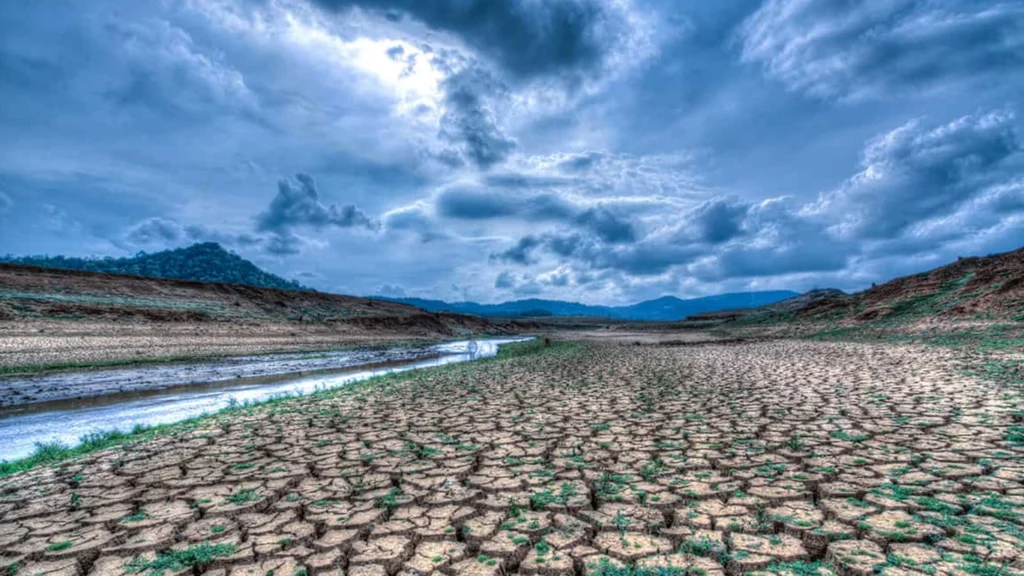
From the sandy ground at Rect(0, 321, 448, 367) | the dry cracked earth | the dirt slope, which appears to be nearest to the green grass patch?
the dry cracked earth

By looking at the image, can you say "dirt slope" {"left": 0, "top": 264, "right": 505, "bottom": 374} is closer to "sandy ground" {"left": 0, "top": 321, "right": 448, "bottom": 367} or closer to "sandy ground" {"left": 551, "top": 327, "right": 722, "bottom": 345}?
"sandy ground" {"left": 0, "top": 321, "right": 448, "bottom": 367}

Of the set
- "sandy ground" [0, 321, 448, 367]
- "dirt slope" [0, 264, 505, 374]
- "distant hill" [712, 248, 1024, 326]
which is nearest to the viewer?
"sandy ground" [0, 321, 448, 367]

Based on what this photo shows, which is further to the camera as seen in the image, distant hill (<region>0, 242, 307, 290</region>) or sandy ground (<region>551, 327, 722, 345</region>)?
distant hill (<region>0, 242, 307, 290</region>)

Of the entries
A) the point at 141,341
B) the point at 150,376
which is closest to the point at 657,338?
the point at 150,376

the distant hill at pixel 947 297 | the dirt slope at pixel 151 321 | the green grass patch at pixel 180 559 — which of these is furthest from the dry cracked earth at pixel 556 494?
the distant hill at pixel 947 297

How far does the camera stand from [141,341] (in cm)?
2086

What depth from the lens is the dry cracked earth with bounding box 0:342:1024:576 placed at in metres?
2.71

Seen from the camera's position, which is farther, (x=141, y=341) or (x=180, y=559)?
(x=141, y=341)

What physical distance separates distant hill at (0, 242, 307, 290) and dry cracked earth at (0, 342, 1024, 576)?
95512mm

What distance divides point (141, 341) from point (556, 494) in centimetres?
2454

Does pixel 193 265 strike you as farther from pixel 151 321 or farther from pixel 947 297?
pixel 947 297

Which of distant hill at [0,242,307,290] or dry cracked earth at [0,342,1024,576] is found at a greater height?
distant hill at [0,242,307,290]

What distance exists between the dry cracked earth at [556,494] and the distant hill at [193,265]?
95.5 m

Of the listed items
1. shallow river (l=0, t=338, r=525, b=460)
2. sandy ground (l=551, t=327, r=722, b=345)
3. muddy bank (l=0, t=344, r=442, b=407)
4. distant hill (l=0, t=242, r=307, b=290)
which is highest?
distant hill (l=0, t=242, r=307, b=290)
